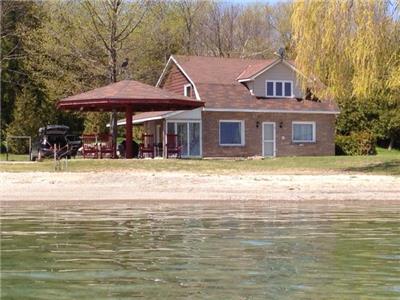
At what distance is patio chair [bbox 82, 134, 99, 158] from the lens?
1307 inches

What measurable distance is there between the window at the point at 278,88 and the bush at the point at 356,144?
4490 millimetres

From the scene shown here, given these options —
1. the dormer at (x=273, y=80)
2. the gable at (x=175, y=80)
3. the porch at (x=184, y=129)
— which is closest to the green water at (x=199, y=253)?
the porch at (x=184, y=129)

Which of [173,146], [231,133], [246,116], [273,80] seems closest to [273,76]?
[273,80]

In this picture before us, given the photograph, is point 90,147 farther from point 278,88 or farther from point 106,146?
point 278,88

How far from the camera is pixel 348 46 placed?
26.7m

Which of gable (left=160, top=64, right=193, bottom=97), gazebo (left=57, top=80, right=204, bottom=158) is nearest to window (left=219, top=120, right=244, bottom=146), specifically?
gable (left=160, top=64, right=193, bottom=97)

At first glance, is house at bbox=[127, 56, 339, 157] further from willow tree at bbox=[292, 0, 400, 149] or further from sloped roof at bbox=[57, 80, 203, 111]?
willow tree at bbox=[292, 0, 400, 149]

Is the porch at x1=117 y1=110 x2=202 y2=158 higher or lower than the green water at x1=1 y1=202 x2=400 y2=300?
higher

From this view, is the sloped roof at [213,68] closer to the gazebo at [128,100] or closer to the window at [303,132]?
the window at [303,132]

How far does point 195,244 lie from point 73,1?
31.8 metres

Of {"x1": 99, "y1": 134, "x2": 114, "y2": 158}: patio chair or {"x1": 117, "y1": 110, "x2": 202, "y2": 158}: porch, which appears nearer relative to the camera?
{"x1": 99, "y1": 134, "x2": 114, "y2": 158}: patio chair

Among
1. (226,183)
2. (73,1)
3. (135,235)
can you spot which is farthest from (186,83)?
(135,235)

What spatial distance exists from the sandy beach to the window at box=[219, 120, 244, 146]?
14275mm

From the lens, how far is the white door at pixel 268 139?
4103 centimetres
